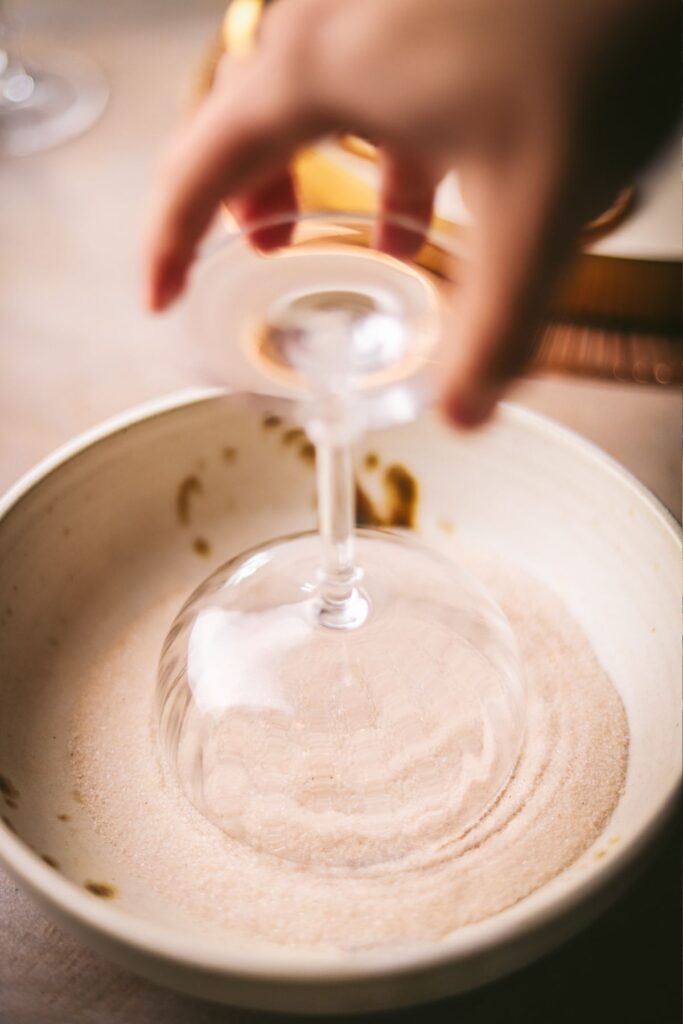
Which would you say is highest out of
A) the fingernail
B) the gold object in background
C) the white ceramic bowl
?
→ the fingernail

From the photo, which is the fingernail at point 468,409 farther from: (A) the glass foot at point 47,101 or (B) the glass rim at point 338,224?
(A) the glass foot at point 47,101

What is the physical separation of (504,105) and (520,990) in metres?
0.24

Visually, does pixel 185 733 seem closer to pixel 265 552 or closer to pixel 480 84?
pixel 265 552

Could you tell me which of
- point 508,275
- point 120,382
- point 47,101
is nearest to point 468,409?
point 508,275

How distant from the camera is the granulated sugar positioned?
30cm

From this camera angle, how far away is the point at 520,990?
307mm

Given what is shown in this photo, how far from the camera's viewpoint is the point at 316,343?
0.95 ft

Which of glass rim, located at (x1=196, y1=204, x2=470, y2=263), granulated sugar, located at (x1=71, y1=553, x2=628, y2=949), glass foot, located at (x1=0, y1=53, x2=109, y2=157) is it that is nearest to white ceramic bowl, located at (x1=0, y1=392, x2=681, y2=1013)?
granulated sugar, located at (x1=71, y1=553, x2=628, y2=949)

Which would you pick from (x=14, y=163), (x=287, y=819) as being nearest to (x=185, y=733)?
(x=287, y=819)

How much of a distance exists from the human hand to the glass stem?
9 centimetres

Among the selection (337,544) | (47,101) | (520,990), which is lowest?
(520,990)

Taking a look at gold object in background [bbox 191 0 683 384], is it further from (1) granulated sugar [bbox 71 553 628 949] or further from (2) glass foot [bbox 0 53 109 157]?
(2) glass foot [bbox 0 53 109 157]

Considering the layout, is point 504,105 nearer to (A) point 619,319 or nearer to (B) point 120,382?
(A) point 619,319

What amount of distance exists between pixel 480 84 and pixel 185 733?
225 millimetres
